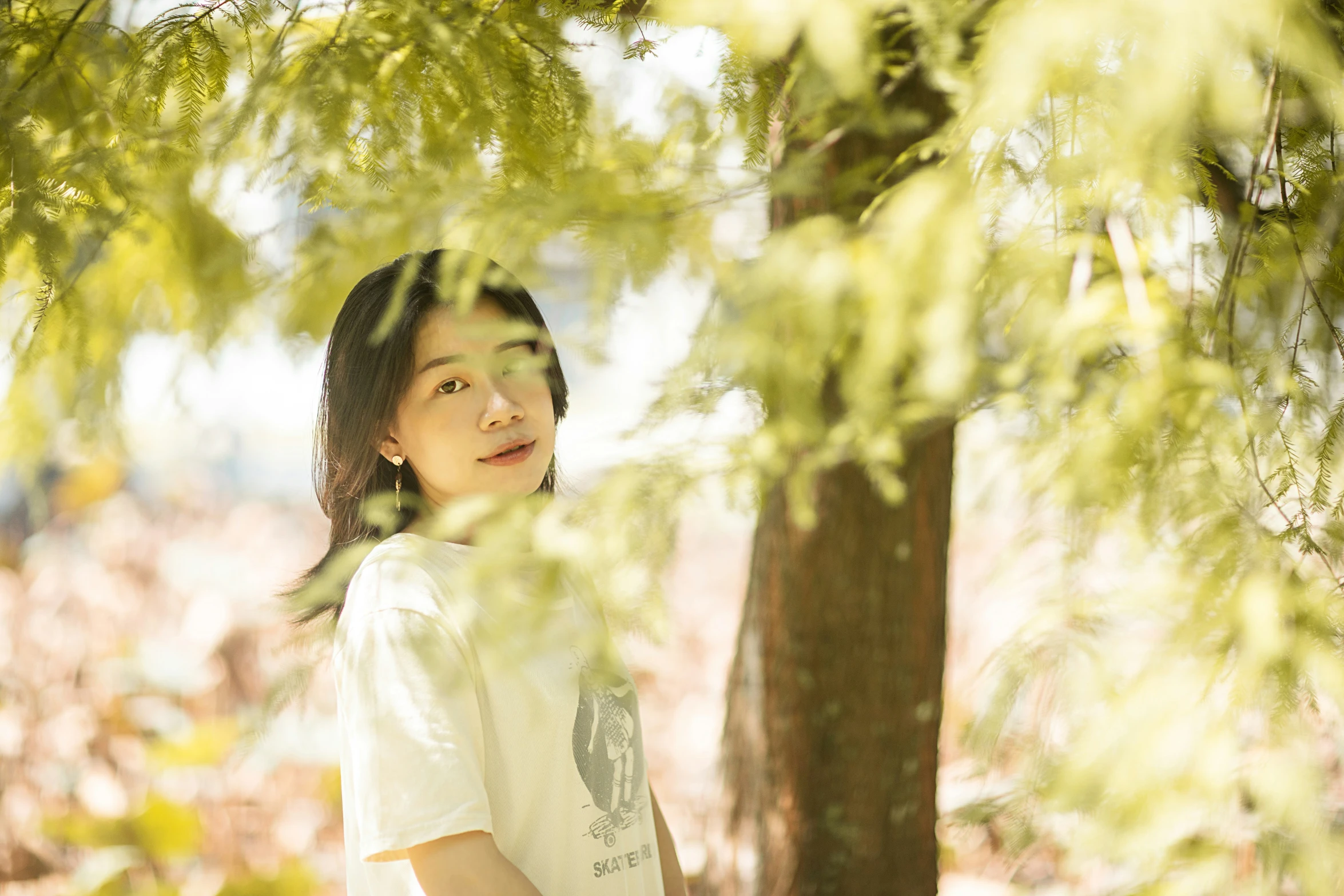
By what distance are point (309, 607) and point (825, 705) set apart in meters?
1.24

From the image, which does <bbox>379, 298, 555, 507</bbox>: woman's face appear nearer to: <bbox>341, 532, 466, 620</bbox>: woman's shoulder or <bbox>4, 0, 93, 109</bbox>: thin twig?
<bbox>341, 532, 466, 620</bbox>: woman's shoulder

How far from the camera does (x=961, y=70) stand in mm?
1424

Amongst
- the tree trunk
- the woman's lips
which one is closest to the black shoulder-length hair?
the woman's lips

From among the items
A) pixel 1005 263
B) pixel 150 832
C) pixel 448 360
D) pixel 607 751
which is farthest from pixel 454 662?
pixel 150 832

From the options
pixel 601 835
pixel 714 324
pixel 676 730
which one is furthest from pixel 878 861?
pixel 676 730

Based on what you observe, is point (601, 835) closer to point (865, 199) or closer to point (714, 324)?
point (714, 324)

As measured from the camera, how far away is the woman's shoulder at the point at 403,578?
4.31 feet

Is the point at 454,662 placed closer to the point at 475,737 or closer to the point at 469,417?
the point at 475,737

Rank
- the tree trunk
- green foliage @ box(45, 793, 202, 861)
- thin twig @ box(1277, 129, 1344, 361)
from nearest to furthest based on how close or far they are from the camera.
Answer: thin twig @ box(1277, 129, 1344, 361)
the tree trunk
green foliage @ box(45, 793, 202, 861)

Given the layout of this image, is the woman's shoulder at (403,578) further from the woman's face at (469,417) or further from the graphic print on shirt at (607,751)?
the graphic print on shirt at (607,751)

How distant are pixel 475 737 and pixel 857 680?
1240mm

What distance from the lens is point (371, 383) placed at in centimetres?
149

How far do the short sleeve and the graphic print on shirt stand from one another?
18 centimetres

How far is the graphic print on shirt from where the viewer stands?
1442 millimetres
